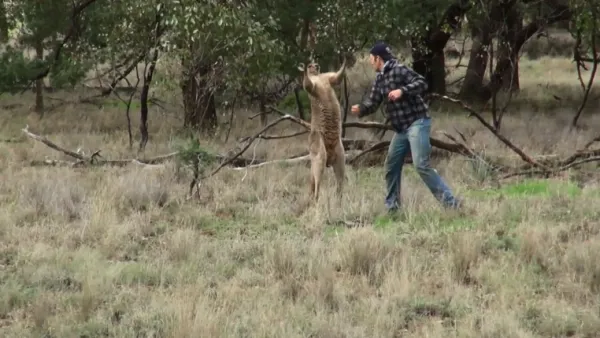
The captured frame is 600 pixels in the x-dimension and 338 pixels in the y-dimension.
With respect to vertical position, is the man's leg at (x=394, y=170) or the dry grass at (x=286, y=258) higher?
the man's leg at (x=394, y=170)

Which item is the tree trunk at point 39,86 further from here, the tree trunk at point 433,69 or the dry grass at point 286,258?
the dry grass at point 286,258

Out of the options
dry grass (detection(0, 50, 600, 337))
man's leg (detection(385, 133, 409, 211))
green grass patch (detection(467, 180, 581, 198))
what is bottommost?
dry grass (detection(0, 50, 600, 337))

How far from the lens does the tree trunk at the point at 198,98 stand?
14163mm

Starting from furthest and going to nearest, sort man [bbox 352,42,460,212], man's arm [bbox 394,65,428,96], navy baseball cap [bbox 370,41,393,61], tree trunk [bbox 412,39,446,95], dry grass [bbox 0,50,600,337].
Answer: tree trunk [bbox 412,39,446,95]
navy baseball cap [bbox 370,41,393,61]
man [bbox 352,42,460,212]
man's arm [bbox 394,65,428,96]
dry grass [bbox 0,50,600,337]

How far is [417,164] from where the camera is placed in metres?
8.49

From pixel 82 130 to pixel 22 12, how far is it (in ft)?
9.90

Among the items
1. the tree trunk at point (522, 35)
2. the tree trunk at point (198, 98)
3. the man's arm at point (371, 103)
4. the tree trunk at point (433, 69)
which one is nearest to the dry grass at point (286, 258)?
the man's arm at point (371, 103)

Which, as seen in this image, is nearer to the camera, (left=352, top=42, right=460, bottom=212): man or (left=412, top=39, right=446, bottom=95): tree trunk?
(left=352, top=42, right=460, bottom=212): man

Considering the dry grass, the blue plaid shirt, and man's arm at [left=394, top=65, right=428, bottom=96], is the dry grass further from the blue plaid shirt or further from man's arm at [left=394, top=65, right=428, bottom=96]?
man's arm at [left=394, top=65, right=428, bottom=96]

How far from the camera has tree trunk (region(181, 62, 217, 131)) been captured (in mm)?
14163

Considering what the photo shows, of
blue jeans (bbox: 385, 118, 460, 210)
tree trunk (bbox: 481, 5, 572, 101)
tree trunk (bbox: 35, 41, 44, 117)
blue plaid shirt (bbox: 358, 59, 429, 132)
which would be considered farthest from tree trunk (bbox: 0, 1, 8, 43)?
blue jeans (bbox: 385, 118, 460, 210)

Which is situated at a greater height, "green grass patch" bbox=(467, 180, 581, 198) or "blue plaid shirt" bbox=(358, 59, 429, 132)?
"blue plaid shirt" bbox=(358, 59, 429, 132)

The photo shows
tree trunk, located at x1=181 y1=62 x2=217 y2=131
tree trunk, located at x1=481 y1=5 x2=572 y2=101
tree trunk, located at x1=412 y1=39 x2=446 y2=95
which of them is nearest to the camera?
tree trunk, located at x1=181 y1=62 x2=217 y2=131

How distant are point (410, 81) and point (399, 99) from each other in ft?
0.79
